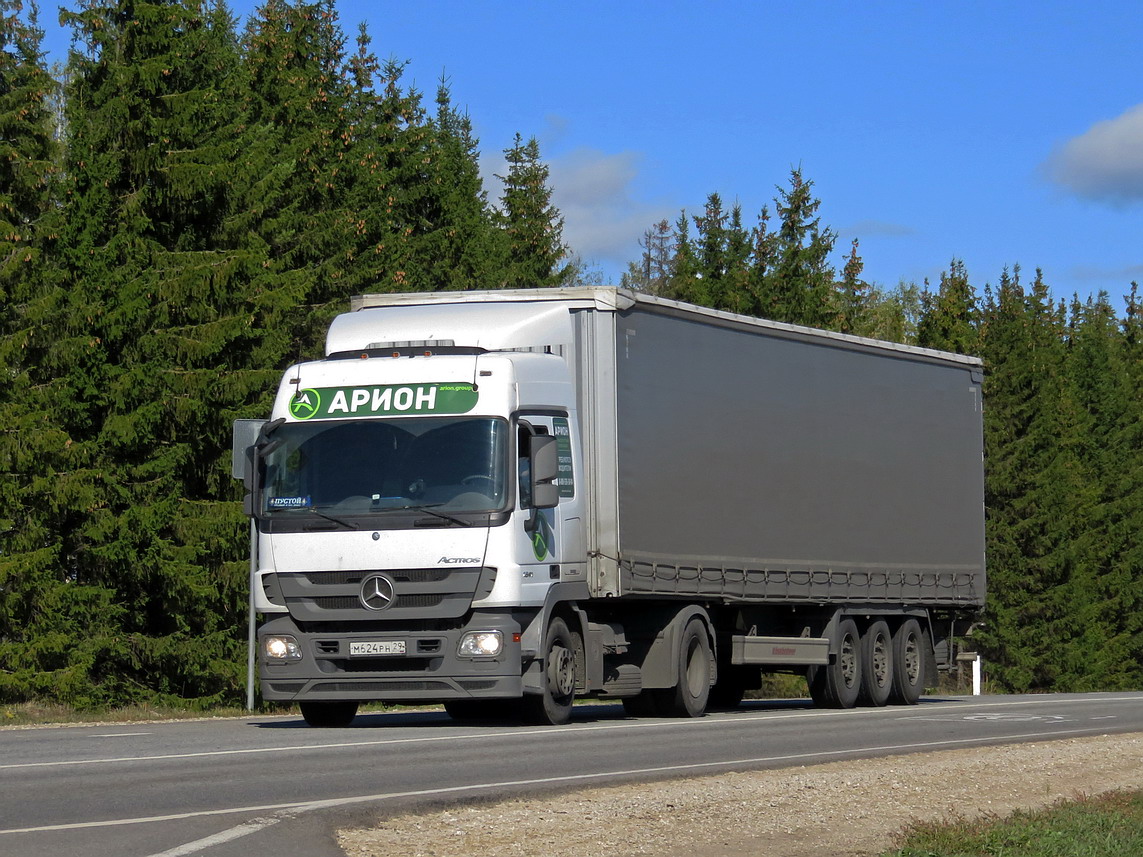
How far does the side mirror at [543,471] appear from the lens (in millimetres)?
16672

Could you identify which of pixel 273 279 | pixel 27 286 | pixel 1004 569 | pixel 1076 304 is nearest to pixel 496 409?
pixel 27 286

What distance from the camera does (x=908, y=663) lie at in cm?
2505

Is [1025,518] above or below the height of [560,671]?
above

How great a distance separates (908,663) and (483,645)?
1021cm

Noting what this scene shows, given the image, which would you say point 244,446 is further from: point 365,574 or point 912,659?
point 912,659

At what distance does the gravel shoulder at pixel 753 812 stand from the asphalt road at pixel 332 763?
17.6 inches

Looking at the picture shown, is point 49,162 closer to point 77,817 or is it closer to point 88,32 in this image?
point 88,32

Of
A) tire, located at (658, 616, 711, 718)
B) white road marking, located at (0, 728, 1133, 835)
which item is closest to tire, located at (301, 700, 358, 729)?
tire, located at (658, 616, 711, 718)

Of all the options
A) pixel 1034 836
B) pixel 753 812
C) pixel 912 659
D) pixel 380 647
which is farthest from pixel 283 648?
pixel 912 659

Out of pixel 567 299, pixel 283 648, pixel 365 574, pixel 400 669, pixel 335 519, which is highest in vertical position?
pixel 567 299

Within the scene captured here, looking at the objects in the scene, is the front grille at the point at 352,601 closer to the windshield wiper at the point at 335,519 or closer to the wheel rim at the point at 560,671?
the windshield wiper at the point at 335,519

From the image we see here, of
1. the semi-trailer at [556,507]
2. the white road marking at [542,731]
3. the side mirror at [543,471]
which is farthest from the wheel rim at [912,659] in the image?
the side mirror at [543,471]

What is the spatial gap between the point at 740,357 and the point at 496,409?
16.4 feet

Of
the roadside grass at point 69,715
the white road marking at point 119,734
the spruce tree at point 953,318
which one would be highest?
the spruce tree at point 953,318
